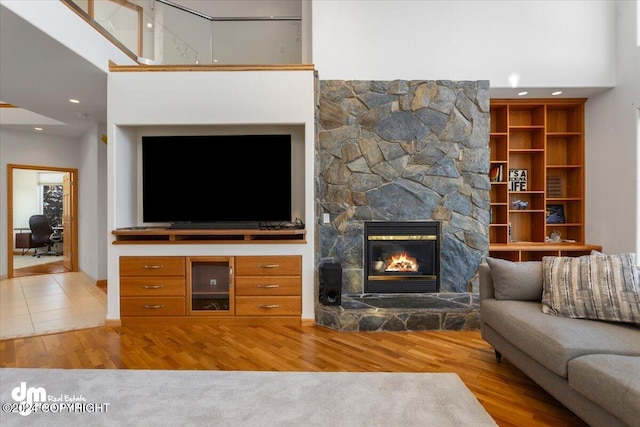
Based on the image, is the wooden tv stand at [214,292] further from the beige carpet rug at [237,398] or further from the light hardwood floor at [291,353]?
the beige carpet rug at [237,398]

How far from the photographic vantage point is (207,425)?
166 centimetres

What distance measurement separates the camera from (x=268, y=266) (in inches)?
126

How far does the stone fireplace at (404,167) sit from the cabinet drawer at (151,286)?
1.57 metres

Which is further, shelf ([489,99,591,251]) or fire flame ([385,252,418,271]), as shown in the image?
shelf ([489,99,591,251])

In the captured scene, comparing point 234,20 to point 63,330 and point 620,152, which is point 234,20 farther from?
point 620,152

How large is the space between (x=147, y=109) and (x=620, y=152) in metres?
5.50

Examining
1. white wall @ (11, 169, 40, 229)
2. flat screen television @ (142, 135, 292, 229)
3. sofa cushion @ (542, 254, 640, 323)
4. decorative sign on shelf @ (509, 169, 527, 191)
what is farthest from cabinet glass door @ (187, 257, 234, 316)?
white wall @ (11, 169, 40, 229)

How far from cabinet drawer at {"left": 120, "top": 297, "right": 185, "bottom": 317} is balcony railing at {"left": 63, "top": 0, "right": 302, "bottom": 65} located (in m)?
2.83

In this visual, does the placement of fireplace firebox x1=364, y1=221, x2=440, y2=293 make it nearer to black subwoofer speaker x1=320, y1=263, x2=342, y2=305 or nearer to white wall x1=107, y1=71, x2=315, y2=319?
black subwoofer speaker x1=320, y1=263, x2=342, y2=305

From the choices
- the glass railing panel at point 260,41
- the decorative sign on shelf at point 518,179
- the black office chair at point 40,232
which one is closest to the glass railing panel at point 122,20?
the glass railing panel at point 260,41

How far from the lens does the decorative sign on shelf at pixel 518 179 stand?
14.2 ft

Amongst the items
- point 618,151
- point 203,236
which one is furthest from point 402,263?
point 618,151

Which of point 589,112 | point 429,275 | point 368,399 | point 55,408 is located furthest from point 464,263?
point 55,408

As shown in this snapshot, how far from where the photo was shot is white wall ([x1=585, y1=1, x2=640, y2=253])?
3562mm
